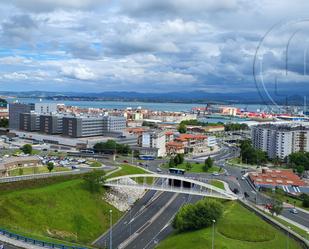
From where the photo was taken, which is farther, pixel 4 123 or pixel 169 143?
pixel 4 123

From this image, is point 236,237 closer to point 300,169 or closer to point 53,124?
point 300,169

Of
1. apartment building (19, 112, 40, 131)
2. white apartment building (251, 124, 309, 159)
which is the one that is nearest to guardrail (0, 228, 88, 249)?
white apartment building (251, 124, 309, 159)

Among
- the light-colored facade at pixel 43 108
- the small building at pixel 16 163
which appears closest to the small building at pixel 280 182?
the small building at pixel 16 163

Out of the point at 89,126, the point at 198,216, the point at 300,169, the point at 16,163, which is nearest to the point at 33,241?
the point at 198,216

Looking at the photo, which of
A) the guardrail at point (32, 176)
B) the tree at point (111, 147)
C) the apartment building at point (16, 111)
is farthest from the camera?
the apartment building at point (16, 111)

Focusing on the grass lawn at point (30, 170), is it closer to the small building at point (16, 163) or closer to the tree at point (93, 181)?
the small building at point (16, 163)

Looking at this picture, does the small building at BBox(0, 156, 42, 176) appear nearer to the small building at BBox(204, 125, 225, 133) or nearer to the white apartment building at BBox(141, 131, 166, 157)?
the white apartment building at BBox(141, 131, 166, 157)
